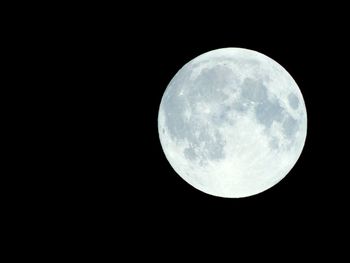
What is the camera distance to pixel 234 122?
625 centimetres

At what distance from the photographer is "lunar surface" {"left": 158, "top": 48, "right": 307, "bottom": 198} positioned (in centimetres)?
630

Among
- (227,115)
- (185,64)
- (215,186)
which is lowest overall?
(215,186)

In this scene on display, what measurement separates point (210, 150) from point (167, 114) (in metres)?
0.89

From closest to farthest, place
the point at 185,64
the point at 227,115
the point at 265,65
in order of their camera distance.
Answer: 1. the point at 227,115
2. the point at 265,65
3. the point at 185,64

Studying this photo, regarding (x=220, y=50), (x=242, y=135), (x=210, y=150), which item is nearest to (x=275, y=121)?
(x=242, y=135)

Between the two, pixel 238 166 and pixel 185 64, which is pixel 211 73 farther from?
pixel 238 166

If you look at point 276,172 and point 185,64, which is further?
point 185,64

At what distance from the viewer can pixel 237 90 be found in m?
6.32

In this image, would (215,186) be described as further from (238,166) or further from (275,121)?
(275,121)

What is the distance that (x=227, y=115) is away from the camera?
6.25 metres

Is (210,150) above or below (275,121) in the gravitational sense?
below

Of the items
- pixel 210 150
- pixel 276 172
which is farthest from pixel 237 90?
pixel 276 172

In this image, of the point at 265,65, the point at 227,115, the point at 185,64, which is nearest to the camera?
the point at 227,115

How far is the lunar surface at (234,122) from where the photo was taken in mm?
6297
